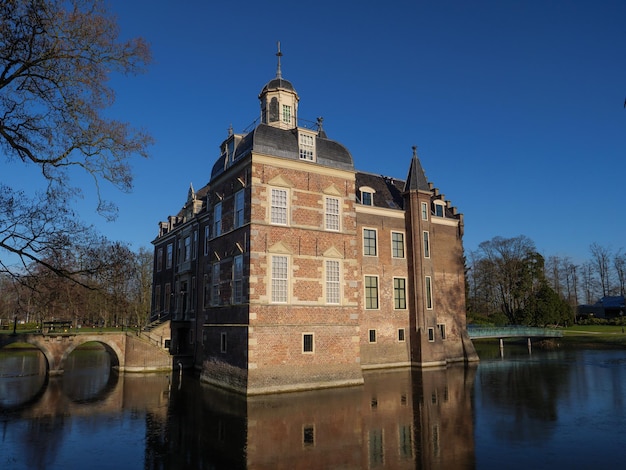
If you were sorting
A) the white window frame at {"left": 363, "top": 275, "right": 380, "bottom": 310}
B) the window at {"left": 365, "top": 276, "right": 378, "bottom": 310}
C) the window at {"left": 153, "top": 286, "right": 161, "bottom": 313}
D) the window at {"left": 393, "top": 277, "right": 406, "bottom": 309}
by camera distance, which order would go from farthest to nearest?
the window at {"left": 153, "top": 286, "right": 161, "bottom": 313} < the window at {"left": 393, "top": 277, "right": 406, "bottom": 309} < the window at {"left": 365, "top": 276, "right": 378, "bottom": 310} < the white window frame at {"left": 363, "top": 275, "right": 380, "bottom": 310}

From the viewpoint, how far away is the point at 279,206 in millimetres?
23828

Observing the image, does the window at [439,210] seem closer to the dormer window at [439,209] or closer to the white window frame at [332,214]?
the dormer window at [439,209]

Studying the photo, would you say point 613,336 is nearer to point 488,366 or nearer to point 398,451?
point 488,366

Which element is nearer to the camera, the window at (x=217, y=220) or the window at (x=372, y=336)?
the window at (x=217, y=220)

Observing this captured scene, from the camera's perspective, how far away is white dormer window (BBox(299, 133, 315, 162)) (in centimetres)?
2511

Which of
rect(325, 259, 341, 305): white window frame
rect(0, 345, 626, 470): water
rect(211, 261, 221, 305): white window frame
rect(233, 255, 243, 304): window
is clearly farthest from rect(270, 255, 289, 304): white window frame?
rect(0, 345, 626, 470): water

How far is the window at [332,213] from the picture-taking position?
83.0 feet

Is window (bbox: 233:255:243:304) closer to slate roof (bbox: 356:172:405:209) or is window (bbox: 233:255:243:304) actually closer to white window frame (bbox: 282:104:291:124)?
white window frame (bbox: 282:104:291:124)

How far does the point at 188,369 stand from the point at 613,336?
5056 cm

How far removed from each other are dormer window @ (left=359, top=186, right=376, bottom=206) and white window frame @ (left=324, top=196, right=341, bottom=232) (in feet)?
23.5

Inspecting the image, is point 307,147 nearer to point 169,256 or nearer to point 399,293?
point 399,293

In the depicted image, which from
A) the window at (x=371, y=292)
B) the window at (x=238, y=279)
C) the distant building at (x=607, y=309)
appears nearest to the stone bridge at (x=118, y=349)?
the window at (x=238, y=279)

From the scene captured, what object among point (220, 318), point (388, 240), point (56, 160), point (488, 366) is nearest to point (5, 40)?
point (56, 160)

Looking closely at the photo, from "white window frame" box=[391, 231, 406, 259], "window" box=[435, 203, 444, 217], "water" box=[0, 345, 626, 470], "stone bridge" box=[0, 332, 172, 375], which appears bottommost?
"water" box=[0, 345, 626, 470]
